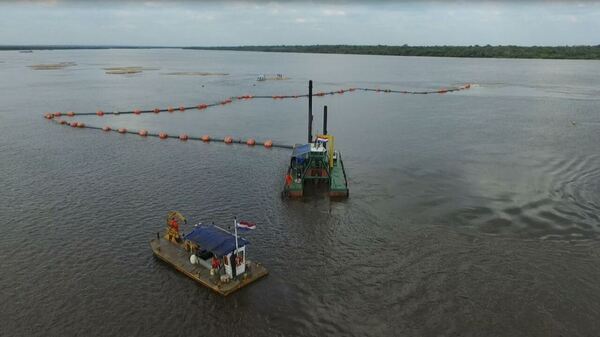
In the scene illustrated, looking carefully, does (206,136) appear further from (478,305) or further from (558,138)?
(558,138)

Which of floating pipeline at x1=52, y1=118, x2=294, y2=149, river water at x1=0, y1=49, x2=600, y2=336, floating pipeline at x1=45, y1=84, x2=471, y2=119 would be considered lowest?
river water at x1=0, y1=49, x2=600, y2=336

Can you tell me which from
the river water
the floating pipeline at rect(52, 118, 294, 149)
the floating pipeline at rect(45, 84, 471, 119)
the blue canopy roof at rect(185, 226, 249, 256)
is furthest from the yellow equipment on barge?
the floating pipeline at rect(45, 84, 471, 119)

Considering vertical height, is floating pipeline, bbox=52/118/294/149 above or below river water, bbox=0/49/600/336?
above

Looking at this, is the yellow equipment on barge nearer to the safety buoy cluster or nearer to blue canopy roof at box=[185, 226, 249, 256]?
blue canopy roof at box=[185, 226, 249, 256]

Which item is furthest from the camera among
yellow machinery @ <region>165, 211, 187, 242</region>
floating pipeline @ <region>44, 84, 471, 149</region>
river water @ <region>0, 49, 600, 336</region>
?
floating pipeline @ <region>44, 84, 471, 149</region>

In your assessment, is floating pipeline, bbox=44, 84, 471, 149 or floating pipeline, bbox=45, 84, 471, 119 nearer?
floating pipeline, bbox=44, 84, 471, 149

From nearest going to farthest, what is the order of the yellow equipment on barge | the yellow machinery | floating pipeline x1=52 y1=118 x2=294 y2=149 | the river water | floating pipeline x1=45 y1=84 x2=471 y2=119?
the river water < the yellow equipment on barge < the yellow machinery < floating pipeline x1=52 y1=118 x2=294 y2=149 < floating pipeline x1=45 y1=84 x2=471 y2=119

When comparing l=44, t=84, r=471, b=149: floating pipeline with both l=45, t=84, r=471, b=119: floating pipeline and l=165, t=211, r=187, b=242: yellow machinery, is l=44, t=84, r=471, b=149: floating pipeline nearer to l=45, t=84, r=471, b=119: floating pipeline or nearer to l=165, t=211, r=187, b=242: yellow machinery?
l=45, t=84, r=471, b=119: floating pipeline

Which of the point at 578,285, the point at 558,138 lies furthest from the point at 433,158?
the point at 578,285

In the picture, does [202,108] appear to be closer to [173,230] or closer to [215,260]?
[173,230]
